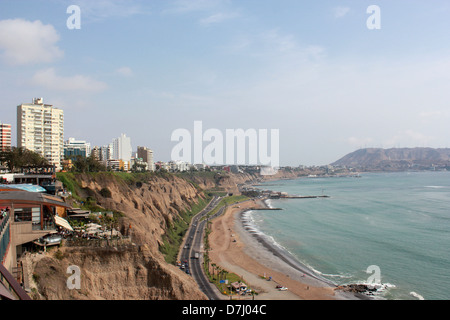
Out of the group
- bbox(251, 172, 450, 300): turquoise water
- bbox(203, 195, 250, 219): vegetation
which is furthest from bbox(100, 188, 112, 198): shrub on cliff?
bbox(203, 195, 250, 219): vegetation

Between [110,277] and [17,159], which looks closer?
[110,277]

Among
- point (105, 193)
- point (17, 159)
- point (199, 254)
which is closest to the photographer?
point (199, 254)

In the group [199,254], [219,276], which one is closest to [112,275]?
[219,276]

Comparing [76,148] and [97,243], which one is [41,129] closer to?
[76,148]

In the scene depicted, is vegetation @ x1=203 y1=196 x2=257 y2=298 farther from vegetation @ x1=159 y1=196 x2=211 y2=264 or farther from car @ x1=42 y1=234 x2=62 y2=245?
car @ x1=42 y1=234 x2=62 y2=245

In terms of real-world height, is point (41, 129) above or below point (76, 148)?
above

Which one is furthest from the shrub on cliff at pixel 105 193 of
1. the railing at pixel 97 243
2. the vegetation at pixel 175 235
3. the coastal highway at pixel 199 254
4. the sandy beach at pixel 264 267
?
the railing at pixel 97 243

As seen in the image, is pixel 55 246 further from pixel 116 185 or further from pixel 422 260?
pixel 422 260

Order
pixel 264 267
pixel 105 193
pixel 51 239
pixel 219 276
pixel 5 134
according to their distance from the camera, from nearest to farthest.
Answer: pixel 51 239, pixel 219 276, pixel 264 267, pixel 105 193, pixel 5 134
